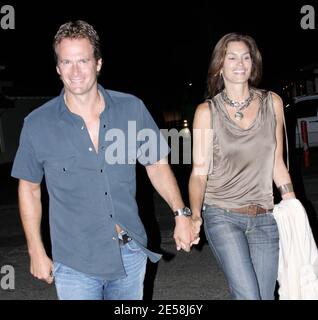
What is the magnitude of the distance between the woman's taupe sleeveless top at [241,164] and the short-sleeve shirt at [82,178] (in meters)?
0.68

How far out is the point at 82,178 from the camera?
261cm

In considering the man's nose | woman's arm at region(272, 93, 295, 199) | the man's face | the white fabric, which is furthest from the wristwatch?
the man's nose

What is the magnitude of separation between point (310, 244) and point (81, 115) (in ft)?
5.29

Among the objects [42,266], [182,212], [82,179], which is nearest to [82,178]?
[82,179]

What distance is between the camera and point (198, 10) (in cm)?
1927

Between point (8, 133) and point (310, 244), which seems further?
point (8, 133)

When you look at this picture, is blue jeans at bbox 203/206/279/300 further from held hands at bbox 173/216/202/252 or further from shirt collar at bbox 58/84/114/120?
shirt collar at bbox 58/84/114/120

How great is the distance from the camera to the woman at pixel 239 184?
3.10 metres

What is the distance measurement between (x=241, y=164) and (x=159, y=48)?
118 ft

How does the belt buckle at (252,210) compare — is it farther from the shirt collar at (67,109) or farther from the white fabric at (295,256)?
the shirt collar at (67,109)

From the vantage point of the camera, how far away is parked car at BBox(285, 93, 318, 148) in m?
14.8

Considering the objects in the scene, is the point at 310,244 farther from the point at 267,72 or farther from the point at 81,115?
the point at 267,72

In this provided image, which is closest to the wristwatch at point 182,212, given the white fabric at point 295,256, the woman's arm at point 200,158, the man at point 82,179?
the woman's arm at point 200,158
